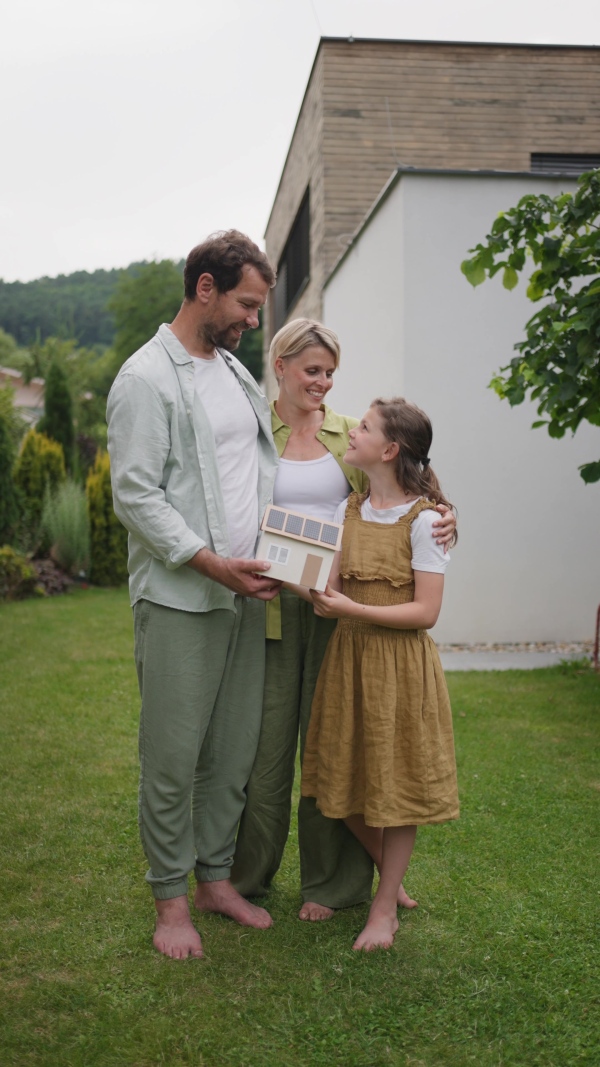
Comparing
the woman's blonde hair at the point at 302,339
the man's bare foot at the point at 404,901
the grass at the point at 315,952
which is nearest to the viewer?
the grass at the point at 315,952

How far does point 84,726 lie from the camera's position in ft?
16.8

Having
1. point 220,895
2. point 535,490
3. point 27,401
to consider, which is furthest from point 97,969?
point 27,401

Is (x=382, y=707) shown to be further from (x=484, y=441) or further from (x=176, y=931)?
(x=484, y=441)

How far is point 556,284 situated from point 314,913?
3.66 m

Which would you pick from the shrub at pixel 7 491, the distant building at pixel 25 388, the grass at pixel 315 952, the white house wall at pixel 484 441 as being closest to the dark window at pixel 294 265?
the shrub at pixel 7 491

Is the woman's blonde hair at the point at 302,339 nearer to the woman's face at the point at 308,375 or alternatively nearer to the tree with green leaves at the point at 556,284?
the woman's face at the point at 308,375

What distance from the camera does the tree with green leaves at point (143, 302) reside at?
116 feet

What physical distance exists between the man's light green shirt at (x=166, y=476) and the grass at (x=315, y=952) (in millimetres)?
995

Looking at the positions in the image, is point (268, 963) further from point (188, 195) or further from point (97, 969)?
point (188, 195)

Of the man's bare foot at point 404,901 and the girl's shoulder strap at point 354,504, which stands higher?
the girl's shoulder strap at point 354,504

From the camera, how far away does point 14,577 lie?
1091 centimetres

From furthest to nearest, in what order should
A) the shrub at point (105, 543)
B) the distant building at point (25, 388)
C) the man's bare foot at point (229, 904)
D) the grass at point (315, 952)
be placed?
the distant building at point (25, 388), the shrub at point (105, 543), the man's bare foot at point (229, 904), the grass at point (315, 952)

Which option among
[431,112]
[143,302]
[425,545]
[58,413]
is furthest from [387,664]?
[143,302]

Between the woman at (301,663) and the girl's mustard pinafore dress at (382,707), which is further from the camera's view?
the woman at (301,663)
